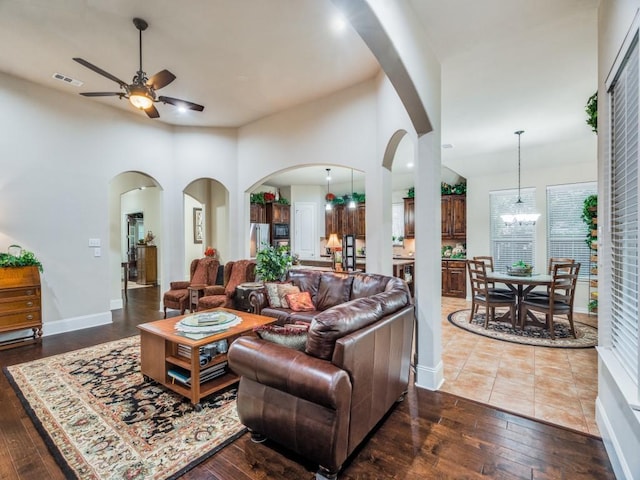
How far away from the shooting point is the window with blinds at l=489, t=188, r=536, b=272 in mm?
6352

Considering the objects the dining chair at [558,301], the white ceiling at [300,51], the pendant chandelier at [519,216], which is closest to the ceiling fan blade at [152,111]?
the white ceiling at [300,51]

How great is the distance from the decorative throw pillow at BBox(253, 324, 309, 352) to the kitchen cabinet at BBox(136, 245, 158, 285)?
8.39 meters

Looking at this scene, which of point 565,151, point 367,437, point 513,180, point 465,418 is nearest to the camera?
point 367,437

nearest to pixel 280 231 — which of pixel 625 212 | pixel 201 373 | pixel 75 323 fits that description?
pixel 75 323

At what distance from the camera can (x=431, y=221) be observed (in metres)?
2.85

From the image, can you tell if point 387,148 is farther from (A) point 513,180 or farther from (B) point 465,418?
(A) point 513,180

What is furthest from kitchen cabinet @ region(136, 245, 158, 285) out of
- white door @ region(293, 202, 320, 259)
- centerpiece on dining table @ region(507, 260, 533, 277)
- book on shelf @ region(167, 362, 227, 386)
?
centerpiece on dining table @ region(507, 260, 533, 277)

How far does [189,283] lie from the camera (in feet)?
17.8

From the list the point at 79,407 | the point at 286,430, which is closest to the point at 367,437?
the point at 286,430

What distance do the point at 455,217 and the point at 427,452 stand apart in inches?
244

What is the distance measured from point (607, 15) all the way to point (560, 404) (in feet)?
9.76

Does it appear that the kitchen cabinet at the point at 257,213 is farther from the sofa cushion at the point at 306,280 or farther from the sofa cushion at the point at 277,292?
the sofa cushion at the point at 277,292

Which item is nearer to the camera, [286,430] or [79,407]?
[286,430]

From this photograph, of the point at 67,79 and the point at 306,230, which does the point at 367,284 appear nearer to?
the point at 67,79
